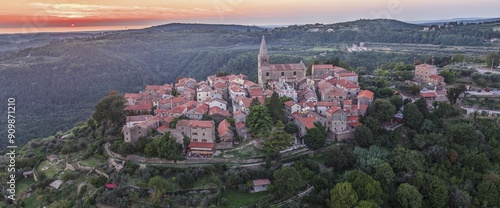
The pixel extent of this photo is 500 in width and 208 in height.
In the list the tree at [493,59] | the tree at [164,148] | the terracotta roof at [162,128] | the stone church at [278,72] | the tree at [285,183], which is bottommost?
the tree at [285,183]

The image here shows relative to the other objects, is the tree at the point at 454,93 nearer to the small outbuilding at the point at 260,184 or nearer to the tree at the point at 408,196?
the tree at the point at 408,196

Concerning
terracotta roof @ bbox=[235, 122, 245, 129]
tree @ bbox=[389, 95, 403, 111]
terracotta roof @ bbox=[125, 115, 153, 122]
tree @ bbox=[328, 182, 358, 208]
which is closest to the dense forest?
tree @ bbox=[389, 95, 403, 111]

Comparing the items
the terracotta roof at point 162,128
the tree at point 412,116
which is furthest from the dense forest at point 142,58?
the terracotta roof at point 162,128

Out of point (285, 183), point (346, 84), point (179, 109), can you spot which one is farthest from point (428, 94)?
point (179, 109)

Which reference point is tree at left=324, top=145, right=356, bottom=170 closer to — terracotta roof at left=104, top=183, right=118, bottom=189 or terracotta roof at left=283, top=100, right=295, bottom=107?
terracotta roof at left=283, top=100, right=295, bottom=107

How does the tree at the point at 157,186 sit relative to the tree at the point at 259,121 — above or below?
below

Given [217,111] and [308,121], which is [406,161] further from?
[217,111]
